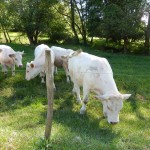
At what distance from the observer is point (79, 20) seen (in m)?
37.1

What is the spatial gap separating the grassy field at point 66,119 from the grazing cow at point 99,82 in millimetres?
481

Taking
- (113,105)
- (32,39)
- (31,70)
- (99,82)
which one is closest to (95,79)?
(99,82)

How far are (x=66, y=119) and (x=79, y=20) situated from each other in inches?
1099

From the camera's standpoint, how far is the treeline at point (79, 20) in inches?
1133

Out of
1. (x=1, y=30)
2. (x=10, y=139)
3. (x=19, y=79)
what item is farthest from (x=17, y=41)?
(x=10, y=139)

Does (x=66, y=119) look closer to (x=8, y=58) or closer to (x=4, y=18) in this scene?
(x=8, y=58)

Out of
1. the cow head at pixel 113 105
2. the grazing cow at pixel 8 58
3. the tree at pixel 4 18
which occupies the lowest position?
the cow head at pixel 113 105

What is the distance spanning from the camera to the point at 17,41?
37312mm

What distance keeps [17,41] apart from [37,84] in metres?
23.7

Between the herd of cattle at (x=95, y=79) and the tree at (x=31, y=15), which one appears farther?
the tree at (x=31, y=15)

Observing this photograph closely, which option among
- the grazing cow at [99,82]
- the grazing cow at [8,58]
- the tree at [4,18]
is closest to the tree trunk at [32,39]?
the tree at [4,18]

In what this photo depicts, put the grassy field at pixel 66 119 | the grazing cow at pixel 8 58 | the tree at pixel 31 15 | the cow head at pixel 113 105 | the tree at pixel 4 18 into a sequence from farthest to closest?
the tree at pixel 4 18
the tree at pixel 31 15
the grazing cow at pixel 8 58
the cow head at pixel 113 105
the grassy field at pixel 66 119

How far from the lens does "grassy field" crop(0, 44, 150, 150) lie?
726 cm

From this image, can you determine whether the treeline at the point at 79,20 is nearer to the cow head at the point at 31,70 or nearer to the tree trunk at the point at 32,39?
the tree trunk at the point at 32,39
